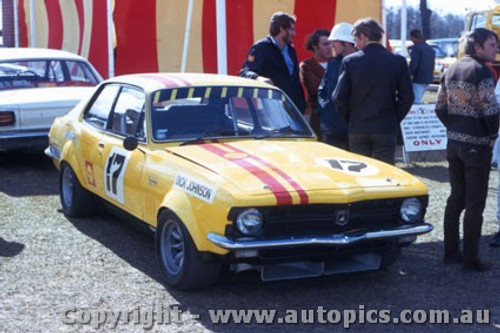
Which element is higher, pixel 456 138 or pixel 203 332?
pixel 456 138

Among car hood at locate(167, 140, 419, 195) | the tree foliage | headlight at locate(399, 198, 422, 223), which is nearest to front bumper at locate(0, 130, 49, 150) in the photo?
car hood at locate(167, 140, 419, 195)

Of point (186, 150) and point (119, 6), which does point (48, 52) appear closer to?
point (119, 6)

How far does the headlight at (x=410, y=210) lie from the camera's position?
557 centimetres

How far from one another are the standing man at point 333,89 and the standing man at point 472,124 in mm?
1324

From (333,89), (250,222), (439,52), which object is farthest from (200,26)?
(439,52)

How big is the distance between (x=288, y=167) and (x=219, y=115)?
103 cm

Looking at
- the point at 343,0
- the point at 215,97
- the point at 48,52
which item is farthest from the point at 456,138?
the point at 343,0

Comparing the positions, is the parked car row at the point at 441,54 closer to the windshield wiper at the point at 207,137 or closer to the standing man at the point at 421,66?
the standing man at the point at 421,66

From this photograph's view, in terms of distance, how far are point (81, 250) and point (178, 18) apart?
729 centimetres

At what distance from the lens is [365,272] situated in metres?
6.12

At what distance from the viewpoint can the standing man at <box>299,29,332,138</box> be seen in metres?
→ 8.48

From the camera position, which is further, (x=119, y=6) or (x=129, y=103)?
(x=119, y=6)

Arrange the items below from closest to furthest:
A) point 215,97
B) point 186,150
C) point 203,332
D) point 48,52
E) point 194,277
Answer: point 203,332, point 194,277, point 186,150, point 215,97, point 48,52

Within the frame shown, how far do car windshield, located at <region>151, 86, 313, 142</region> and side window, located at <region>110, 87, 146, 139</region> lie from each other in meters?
→ 0.16
